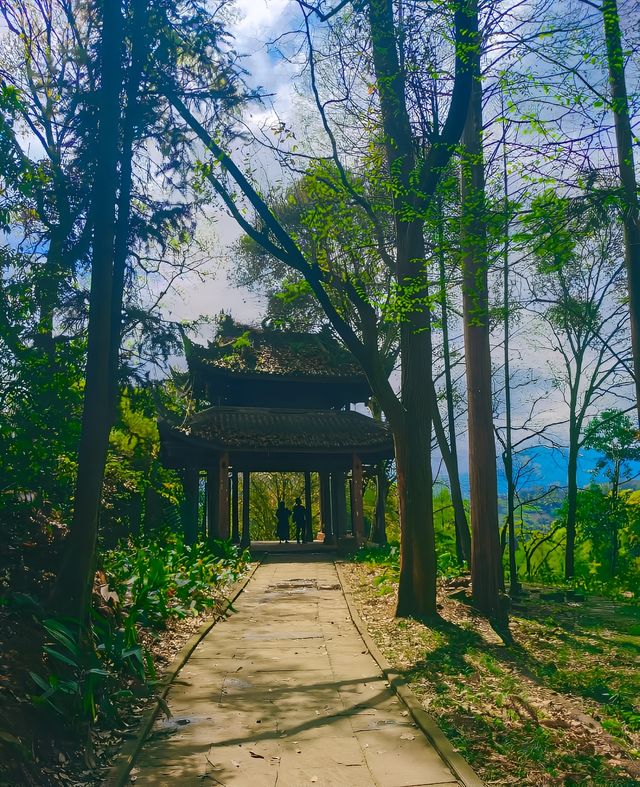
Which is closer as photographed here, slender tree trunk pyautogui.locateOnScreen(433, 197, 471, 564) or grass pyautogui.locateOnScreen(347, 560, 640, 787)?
→ grass pyautogui.locateOnScreen(347, 560, 640, 787)

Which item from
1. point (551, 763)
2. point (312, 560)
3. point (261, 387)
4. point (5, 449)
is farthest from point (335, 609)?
point (261, 387)

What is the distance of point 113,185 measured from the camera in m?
7.30

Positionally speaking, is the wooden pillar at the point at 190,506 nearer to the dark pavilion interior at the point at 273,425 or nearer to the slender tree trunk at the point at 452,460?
the dark pavilion interior at the point at 273,425

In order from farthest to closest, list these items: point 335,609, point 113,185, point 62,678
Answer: point 335,609 < point 113,185 < point 62,678

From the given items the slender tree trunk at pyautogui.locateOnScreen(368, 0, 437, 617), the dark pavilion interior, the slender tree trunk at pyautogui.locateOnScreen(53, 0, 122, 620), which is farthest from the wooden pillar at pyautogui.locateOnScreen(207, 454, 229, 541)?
the slender tree trunk at pyautogui.locateOnScreen(53, 0, 122, 620)

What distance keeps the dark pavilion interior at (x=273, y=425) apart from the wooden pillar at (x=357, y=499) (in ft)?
0.11

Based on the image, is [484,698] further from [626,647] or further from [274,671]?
[626,647]

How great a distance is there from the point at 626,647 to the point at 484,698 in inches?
157

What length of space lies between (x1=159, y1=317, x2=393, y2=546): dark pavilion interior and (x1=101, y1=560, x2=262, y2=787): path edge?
11241mm

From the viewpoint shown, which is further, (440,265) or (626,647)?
(440,265)

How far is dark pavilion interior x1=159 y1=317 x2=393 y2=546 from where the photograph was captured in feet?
68.7

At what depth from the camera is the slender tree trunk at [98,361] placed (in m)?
6.51

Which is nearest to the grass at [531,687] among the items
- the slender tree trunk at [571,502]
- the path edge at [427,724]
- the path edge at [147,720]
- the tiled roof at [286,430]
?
the path edge at [427,724]

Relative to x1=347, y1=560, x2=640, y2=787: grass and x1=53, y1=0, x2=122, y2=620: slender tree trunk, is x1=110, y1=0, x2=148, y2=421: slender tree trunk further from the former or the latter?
x1=347, y1=560, x2=640, y2=787: grass
